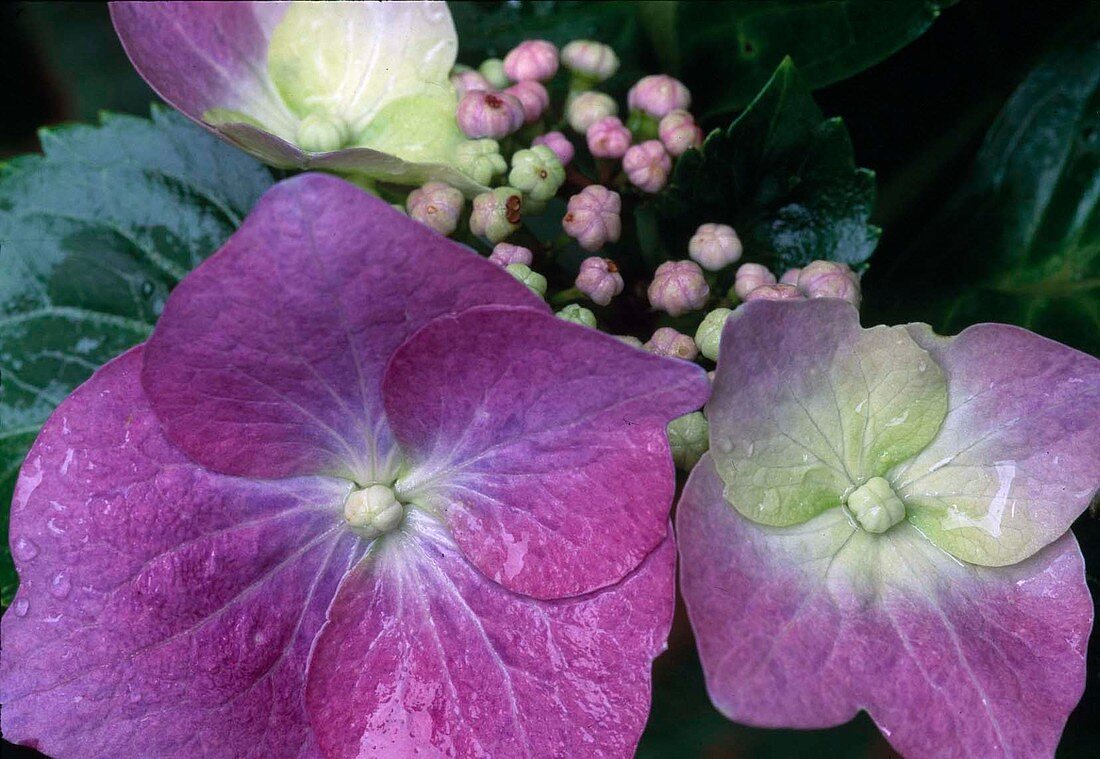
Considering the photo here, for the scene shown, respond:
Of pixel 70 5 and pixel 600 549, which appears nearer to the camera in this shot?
pixel 600 549

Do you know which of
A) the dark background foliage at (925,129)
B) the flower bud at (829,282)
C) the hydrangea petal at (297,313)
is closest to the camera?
the hydrangea petal at (297,313)

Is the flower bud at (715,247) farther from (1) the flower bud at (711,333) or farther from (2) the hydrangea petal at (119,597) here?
(2) the hydrangea petal at (119,597)

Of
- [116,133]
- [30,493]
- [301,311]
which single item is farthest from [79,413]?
[116,133]

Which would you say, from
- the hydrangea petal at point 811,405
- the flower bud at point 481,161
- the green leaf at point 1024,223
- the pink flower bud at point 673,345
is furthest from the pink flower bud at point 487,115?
the green leaf at point 1024,223

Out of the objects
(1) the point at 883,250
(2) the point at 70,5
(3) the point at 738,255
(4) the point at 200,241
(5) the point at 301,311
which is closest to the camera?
(5) the point at 301,311

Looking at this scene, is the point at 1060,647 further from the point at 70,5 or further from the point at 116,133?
the point at 70,5

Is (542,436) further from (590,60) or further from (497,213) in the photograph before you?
(590,60)
